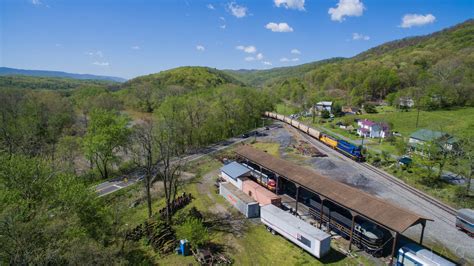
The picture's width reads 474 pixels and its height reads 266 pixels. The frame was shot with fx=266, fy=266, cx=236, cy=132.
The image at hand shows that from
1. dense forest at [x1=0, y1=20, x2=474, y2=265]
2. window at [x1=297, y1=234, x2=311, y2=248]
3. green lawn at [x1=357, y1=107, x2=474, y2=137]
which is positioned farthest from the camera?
green lawn at [x1=357, y1=107, x2=474, y2=137]

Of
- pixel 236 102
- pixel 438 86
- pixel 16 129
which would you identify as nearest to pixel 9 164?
pixel 16 129

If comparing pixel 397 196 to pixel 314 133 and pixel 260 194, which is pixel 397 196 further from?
pixel 314 133

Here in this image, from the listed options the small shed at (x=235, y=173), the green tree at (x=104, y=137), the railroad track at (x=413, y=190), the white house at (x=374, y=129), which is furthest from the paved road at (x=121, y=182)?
the white house at (x=374, y=129)

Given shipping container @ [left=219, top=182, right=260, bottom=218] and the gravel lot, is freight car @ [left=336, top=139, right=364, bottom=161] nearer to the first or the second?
the gravel lot

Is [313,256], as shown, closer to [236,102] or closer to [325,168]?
[325,168]

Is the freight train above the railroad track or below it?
above

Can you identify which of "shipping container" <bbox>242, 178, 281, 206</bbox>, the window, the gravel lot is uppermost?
"shipping container" <bbox>242, 178, 281, 206</bbox>

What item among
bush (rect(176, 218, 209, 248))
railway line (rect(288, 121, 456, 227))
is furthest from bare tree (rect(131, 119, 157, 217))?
railway line (rect(288, 121, 456, 227))

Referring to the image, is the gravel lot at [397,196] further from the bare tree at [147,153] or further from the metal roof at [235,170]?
the bare tree at [147,153]
